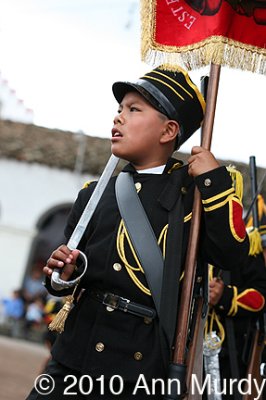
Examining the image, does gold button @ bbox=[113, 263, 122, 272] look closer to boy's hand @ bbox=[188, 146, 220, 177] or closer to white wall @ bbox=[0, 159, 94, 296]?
boy's hand @ bbox=[188, 146, 220, 177]

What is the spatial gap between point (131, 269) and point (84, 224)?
0.31 metres

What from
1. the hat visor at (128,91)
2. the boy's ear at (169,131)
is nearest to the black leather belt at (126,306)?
the boy's ear at (169,131)

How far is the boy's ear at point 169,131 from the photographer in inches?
154

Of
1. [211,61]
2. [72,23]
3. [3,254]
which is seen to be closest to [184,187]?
[211,61]

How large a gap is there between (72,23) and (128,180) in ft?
3.40

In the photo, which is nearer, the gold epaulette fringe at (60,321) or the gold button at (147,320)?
the gold button at (147,320)

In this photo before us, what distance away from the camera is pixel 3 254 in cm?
A: 2567

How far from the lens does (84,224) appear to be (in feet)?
12.5

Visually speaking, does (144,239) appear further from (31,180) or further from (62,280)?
(31,180)

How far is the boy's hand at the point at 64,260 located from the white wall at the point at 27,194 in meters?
22.1

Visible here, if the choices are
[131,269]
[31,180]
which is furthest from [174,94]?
[31,180]

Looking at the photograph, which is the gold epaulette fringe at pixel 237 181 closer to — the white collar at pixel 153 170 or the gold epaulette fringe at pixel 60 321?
the white collar at pixel 153 170

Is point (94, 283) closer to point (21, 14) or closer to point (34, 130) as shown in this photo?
point (21, 14)

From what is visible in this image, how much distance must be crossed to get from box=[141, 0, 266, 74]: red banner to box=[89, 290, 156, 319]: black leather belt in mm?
1085
